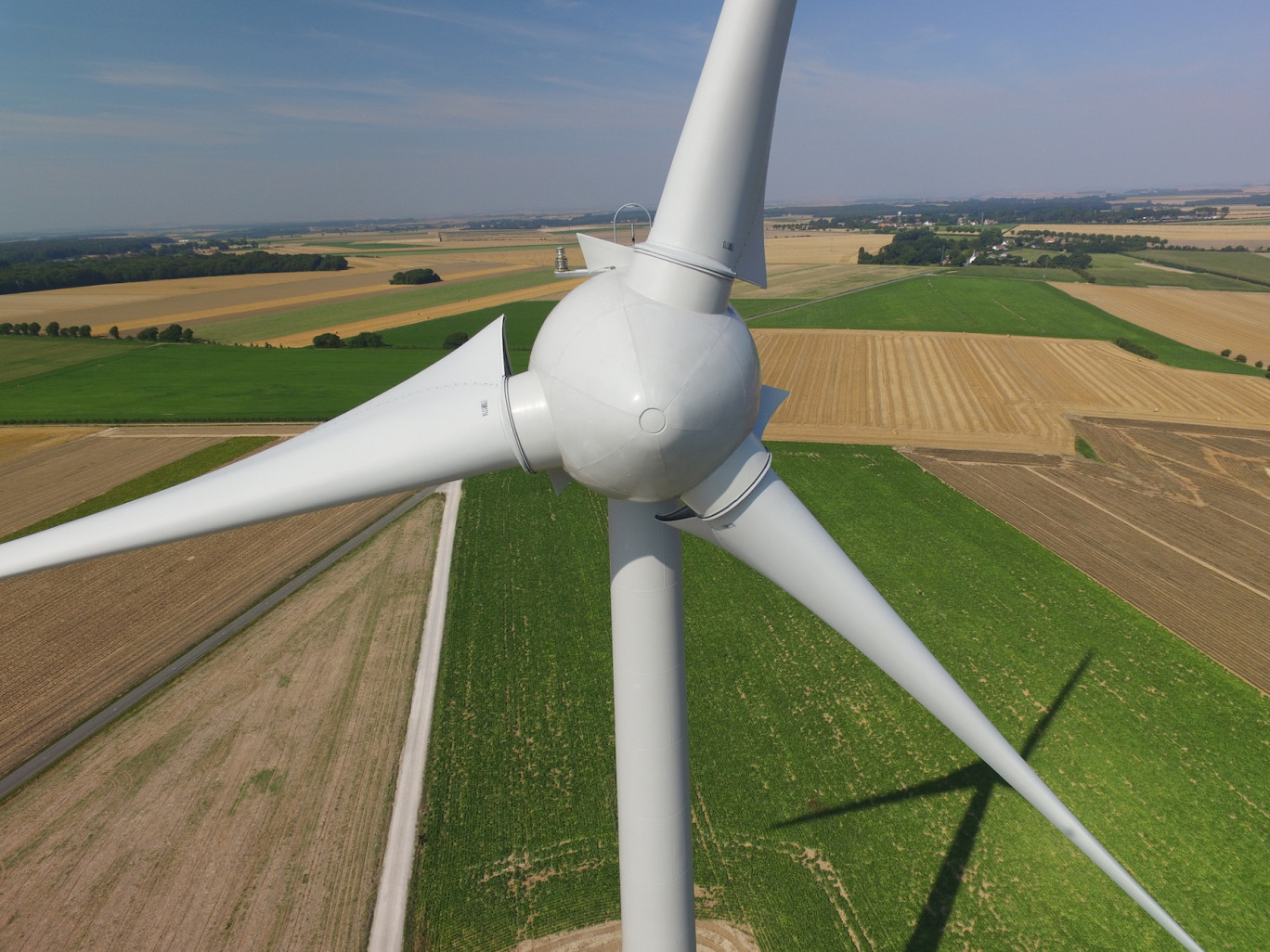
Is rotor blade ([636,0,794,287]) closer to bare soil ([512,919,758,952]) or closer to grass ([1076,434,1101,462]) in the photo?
bare soil ([512,919,758,952])

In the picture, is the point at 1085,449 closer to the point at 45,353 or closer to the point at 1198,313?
the point at 1198,313

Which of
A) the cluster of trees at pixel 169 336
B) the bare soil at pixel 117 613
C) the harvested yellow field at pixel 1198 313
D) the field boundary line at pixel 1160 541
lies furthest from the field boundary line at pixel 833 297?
the cluster of trees at pixel 169 336

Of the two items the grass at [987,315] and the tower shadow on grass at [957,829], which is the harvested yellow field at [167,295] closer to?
the grass at [987,315]

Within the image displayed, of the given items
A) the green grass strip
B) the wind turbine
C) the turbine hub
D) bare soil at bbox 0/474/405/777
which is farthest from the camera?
the green grass strip

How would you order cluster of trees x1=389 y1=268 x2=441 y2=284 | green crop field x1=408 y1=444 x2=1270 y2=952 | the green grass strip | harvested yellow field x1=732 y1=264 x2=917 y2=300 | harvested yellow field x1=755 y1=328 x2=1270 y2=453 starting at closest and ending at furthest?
green crop field x1=408 y1=444 x2=1270 y2=952 < the green grass strip < harvested yellow field x1=755 y1=328 x2=1270 y2=453 < harvested yellow field x1=732 y1=264 x2=917 y2=300 < cluster of trees x1=389 y1=268 x2=441 y2=284

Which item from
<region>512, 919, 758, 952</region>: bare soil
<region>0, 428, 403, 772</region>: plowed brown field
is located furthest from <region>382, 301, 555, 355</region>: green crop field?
<region>512, 919, 758, 952</region>: bare soil

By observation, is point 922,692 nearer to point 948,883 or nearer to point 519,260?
point 948,883

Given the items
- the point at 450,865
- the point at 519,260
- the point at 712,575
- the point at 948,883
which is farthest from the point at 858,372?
the point at 519,260
